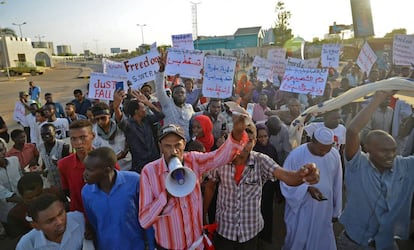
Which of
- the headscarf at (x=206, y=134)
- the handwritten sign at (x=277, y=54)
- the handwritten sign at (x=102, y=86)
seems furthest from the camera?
the handwritten sign at (x=277, y=54)

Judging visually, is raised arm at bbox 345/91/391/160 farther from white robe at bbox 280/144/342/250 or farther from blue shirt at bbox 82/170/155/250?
blue shirt at bbox 82/170/155/250

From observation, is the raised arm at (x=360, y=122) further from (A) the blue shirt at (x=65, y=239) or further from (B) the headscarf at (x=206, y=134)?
(A) the blue shirt at (x=65, y=239)

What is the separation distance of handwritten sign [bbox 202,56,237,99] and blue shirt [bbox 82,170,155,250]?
12.3 ft

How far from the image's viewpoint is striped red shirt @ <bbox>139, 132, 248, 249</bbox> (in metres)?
2.09

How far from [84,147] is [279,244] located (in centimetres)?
259

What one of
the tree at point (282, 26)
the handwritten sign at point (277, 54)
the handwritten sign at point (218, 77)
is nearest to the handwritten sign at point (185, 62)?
the handwritten sign at point (218, 77)

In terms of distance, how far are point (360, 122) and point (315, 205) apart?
2.99 ft

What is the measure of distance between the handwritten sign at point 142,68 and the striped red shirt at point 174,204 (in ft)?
12.2

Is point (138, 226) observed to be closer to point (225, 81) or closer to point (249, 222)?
point (249, 222)

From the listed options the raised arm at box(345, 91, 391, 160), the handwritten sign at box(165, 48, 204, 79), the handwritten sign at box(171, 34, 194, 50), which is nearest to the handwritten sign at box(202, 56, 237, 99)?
the handwritten sign at box(165, 48, 204, 79)

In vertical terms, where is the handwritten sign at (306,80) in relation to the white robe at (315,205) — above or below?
above

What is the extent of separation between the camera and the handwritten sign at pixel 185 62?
638 cm

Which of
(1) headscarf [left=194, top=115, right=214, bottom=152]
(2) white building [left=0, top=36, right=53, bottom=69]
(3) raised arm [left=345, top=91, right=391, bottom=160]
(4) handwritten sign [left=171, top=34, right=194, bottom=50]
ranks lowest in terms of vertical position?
(1) headscarf [left=194, top=115, right=214, bottom=152]

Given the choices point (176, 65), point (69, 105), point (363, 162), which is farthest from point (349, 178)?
point (69, 105)
